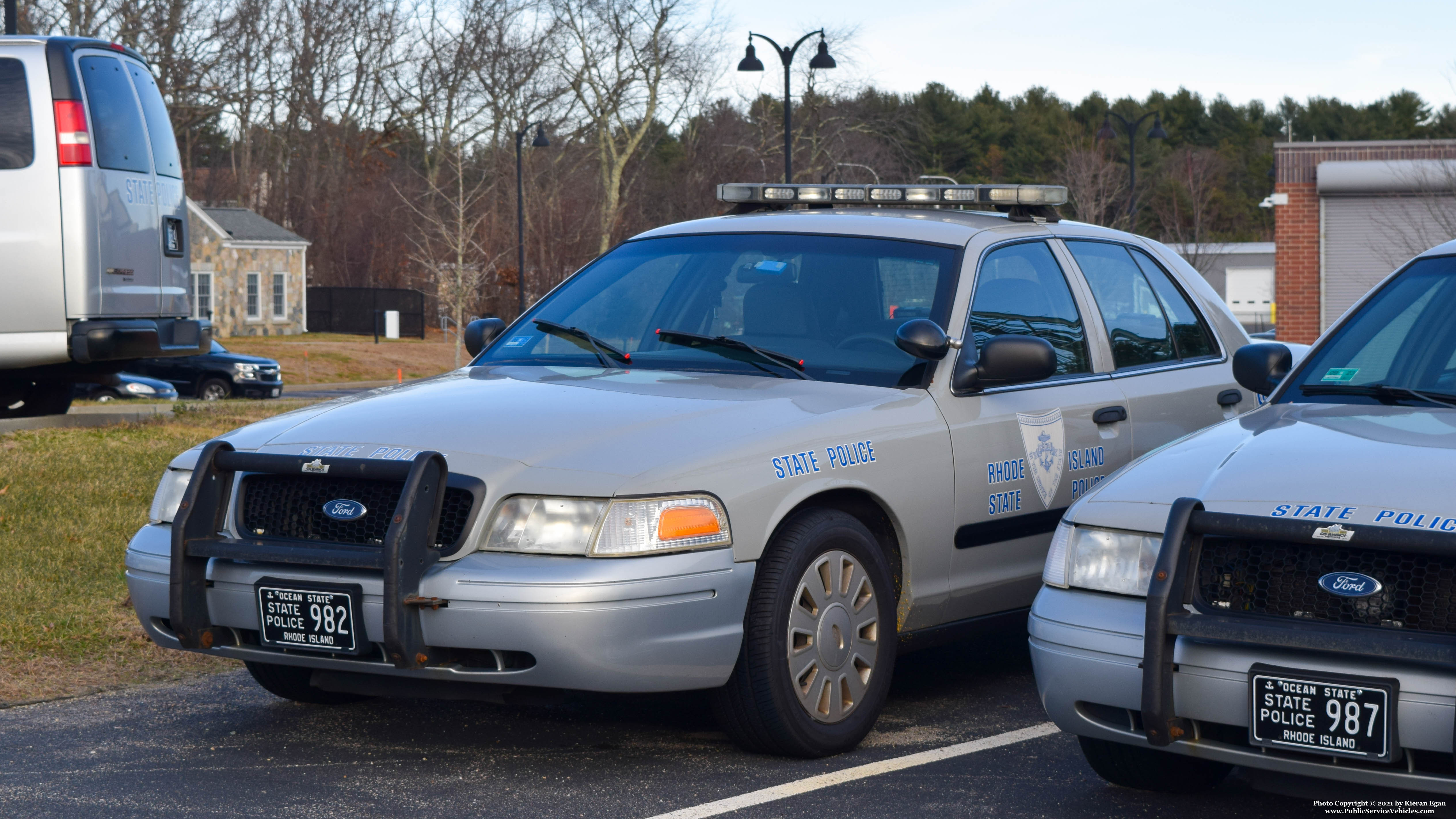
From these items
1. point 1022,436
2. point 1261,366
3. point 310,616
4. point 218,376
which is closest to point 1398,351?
point 1261,366

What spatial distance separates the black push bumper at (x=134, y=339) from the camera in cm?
1178

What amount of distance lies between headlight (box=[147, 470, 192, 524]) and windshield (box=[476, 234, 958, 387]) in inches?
50.5

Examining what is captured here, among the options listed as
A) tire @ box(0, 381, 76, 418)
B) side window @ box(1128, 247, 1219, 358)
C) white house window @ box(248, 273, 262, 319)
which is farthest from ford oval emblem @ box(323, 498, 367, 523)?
white house window @ box(248, 273, 262, 319)

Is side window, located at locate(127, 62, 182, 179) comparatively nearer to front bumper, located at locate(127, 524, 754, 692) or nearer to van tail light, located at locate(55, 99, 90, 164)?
van tail light, located at locate(55, 99, 90, 164)

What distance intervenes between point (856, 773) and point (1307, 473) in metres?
1.55

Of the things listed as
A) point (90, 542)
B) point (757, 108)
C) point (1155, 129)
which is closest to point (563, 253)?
point (757, 108)

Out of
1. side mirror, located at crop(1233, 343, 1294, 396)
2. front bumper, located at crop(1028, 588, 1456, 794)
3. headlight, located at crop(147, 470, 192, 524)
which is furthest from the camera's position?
side mirror, located at crop(1233, 343, 1294, 396)

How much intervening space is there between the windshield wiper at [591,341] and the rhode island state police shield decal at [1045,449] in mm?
1392

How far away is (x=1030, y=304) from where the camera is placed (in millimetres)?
5988

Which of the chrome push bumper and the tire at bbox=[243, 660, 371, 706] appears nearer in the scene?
the chrome push bumper

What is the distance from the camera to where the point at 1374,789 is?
4.07m

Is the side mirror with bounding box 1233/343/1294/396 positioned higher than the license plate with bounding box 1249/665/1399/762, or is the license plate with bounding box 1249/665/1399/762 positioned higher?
the side mirror with bounding box 1233/343/1294/396

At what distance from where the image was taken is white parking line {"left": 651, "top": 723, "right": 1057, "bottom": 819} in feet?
14.0

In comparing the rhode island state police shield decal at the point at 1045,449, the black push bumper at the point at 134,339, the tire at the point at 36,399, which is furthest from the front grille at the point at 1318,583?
the tire at the point at 36,399
